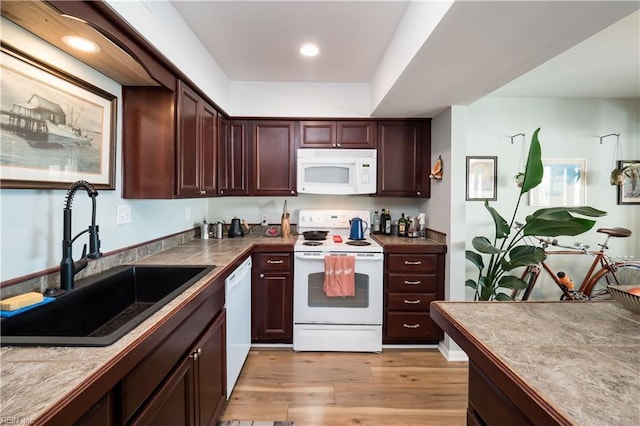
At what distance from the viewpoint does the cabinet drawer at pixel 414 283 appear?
9.02 ft

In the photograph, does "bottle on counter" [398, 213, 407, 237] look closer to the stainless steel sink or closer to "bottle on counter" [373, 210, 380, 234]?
"bottle on counter" [373, 210, 380, 234]

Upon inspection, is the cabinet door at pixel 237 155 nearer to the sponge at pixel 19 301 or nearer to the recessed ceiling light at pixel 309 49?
the recessed ceiling light at pixel 309 49

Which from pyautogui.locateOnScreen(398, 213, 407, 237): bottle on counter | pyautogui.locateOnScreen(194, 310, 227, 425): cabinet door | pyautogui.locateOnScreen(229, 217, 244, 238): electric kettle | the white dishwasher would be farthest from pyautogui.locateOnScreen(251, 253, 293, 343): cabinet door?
pyautogui.locateOnScreen(398, 213, 407, 237): bottle on counter

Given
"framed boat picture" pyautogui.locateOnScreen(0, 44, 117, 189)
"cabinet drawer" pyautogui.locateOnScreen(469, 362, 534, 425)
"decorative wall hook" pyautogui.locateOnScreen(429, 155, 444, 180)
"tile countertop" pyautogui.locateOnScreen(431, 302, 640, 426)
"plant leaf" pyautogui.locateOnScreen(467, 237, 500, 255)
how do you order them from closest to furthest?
"tile countertop" pyautogui.locateOnScreen(431, 302, 640, 426)
"cabinet drawer" pyautogui.locateOnScreen(469, 362, 534, 425)
"framed boat picture" pyautogui.locateOnScreen(0, 44, 117, 189)
"plant leaf" pyautogui.locateOnScreen(467, 237, 500, 255)
"decorative wall hook" pyautogui.locateOnScreen(429, 155, 444, 180)

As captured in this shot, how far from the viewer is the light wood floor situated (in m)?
1.92

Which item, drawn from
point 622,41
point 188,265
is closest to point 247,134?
point 188,265

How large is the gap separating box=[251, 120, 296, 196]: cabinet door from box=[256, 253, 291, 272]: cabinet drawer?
2.36ft

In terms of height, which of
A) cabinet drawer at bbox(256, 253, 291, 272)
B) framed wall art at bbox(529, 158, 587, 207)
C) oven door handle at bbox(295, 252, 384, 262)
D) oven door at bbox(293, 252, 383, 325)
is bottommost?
oven door at bbox(293, 252, 383, 325)

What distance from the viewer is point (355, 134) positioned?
10.2 ft

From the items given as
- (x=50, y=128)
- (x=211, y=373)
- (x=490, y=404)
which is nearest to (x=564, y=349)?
(x=490, y=404)

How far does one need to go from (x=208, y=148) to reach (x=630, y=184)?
178 inches

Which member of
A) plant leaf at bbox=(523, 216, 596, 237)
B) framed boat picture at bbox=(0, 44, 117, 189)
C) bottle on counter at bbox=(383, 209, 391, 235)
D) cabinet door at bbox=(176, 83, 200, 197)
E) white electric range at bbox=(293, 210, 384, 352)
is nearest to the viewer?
framed boat picture at bbox=(0, 44, 117, 189)

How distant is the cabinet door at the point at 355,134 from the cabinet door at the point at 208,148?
1215 millimetres

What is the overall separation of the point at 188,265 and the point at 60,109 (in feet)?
3.23
